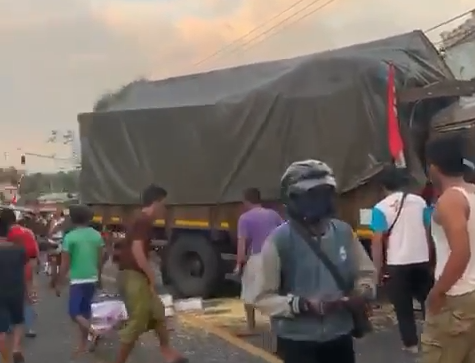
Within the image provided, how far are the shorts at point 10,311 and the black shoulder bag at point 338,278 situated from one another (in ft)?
15.9

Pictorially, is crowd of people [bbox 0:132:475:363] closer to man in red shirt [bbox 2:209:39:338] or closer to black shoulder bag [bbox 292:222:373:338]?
black shoulder bag [bbox 292:222:373:338]

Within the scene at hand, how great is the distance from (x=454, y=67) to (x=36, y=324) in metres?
8.31

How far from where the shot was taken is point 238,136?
15.4 m

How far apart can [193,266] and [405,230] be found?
23.3 ft

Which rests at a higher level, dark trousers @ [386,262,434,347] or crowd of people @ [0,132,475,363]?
crowd of people @ [0,132,475,363]

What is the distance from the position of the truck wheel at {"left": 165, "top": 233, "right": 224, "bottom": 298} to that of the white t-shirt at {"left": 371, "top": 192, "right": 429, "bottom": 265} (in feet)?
21.1

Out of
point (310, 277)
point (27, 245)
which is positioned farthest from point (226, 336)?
point (310, 277)

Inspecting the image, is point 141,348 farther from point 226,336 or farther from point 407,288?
point 407,288

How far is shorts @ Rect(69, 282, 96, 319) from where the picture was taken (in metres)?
10.7

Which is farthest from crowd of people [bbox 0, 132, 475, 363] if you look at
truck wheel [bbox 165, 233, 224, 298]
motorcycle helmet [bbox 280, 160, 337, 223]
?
truck wheel [bbox 165, 233, 224, 298]

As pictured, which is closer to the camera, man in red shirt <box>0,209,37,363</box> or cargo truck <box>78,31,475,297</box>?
man in red shirt <box>0,209,37,363</box>

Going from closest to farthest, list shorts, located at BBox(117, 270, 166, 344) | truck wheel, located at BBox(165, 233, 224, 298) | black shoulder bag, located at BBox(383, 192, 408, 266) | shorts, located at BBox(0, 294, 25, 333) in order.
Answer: shorts, located at BBox(117, 270, 166, 344)
shorts, located at BBox(0, 294, 25, 333)
black shoulder bag, located at BBox(383, 192, 408, 266)
truck wheel, located at BBox(165, 233, 224, 298)

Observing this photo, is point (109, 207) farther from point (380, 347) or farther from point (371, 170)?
point (380, 347)

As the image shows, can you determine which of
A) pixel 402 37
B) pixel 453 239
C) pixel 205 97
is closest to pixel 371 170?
pixel 402 37
